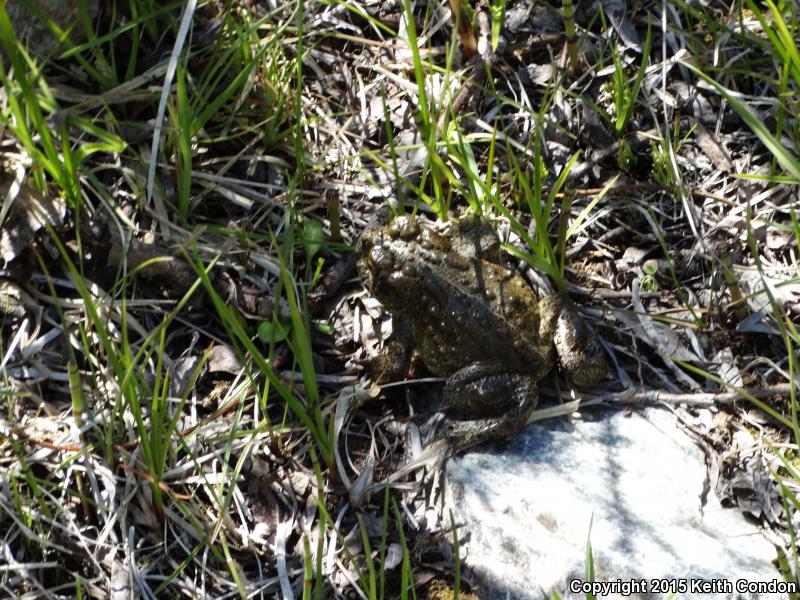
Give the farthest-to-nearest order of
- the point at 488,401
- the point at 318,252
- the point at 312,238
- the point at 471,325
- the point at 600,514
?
A: the point at 318,252, the point at 312,238, the point at 471,325, the point at 488,401, the point at 600,514

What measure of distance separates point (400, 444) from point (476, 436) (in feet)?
1.47

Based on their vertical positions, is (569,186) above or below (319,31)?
below

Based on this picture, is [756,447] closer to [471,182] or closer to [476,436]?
[476,436]

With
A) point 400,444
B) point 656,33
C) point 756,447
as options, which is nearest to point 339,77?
point 656,33

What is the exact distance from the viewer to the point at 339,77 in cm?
588

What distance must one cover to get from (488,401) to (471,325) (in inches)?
17.6

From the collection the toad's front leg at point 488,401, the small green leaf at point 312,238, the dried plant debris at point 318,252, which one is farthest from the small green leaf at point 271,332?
the toad's front leg at point 488,401

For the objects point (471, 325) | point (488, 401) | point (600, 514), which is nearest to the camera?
point (600, 514)

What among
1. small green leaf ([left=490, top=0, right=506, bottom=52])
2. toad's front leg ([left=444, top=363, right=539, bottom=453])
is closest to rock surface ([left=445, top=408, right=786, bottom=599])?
toad's front leg ([left=444, top=363, right=539, bottom=453])

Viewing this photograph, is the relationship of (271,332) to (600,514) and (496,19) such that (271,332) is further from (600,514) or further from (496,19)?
(496,19)

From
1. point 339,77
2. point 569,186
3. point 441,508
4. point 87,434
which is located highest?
point 339,77

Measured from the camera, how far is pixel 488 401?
179 inches

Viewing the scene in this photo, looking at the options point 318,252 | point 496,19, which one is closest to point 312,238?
point 318,252

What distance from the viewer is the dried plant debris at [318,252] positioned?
424cm
